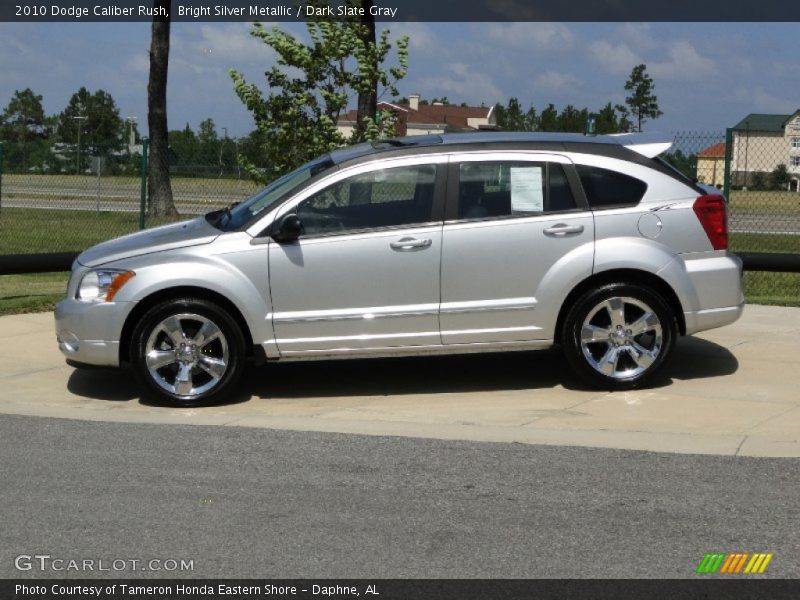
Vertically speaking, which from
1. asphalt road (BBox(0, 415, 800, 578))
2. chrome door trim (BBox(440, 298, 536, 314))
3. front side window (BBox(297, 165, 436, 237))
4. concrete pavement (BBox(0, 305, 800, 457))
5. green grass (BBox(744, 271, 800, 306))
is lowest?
asphalt road (BBox(0, 415, 800, 578))

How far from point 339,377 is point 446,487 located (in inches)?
123

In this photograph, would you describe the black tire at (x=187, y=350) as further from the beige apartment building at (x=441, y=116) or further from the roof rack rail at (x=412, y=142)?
the beige apartment building at (x=441, y=116)

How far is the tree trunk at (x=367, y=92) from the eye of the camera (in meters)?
13.9

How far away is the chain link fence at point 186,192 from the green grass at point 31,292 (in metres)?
1.59

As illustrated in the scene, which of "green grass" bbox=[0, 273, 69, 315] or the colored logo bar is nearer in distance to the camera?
the colored logo bar

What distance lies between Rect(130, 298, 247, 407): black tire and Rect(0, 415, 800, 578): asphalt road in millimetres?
732

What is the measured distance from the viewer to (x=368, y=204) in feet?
27.1

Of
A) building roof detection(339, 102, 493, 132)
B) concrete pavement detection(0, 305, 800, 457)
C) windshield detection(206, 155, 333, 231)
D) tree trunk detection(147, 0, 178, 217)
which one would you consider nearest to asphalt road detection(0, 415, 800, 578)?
concrete pavement detection(0, 305, 800, 457)

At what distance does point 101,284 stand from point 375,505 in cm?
323

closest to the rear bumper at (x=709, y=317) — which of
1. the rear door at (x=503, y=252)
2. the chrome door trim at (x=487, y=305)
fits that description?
the rear door at (x=503, y=252)

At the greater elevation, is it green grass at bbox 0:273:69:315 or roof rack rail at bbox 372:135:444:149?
roof rack rail at bbox 372:135:444:149

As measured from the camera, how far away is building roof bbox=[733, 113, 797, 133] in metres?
14.9

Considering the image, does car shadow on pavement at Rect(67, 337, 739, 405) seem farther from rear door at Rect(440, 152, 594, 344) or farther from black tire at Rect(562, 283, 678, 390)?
rear door at Rect(440, 152, 594, 344)
